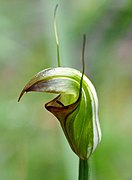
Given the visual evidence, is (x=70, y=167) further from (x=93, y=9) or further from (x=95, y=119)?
(x=93, y=9)

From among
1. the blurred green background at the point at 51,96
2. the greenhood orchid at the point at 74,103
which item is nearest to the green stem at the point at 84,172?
the greenhood orchid at the point at 74,103

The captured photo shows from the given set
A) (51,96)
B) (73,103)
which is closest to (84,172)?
(73,103)

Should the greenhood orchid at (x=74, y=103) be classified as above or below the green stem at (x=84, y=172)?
above

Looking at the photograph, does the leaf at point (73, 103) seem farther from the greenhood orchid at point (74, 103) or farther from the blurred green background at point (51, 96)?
the blurred green background at point (51, 96)

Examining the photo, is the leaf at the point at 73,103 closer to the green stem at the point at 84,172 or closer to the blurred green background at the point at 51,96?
the green stem at the point at 84,172

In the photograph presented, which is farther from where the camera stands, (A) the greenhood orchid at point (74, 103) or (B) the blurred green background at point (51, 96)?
(B) the blurred green background at point (51, 96)

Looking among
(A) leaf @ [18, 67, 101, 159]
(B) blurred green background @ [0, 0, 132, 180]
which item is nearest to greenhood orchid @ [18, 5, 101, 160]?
(A) leaf @ [18, 67, 101, 159]

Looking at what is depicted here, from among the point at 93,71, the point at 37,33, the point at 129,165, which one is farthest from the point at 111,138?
the point at 37,33

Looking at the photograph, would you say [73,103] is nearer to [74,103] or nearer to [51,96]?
[74,103]
